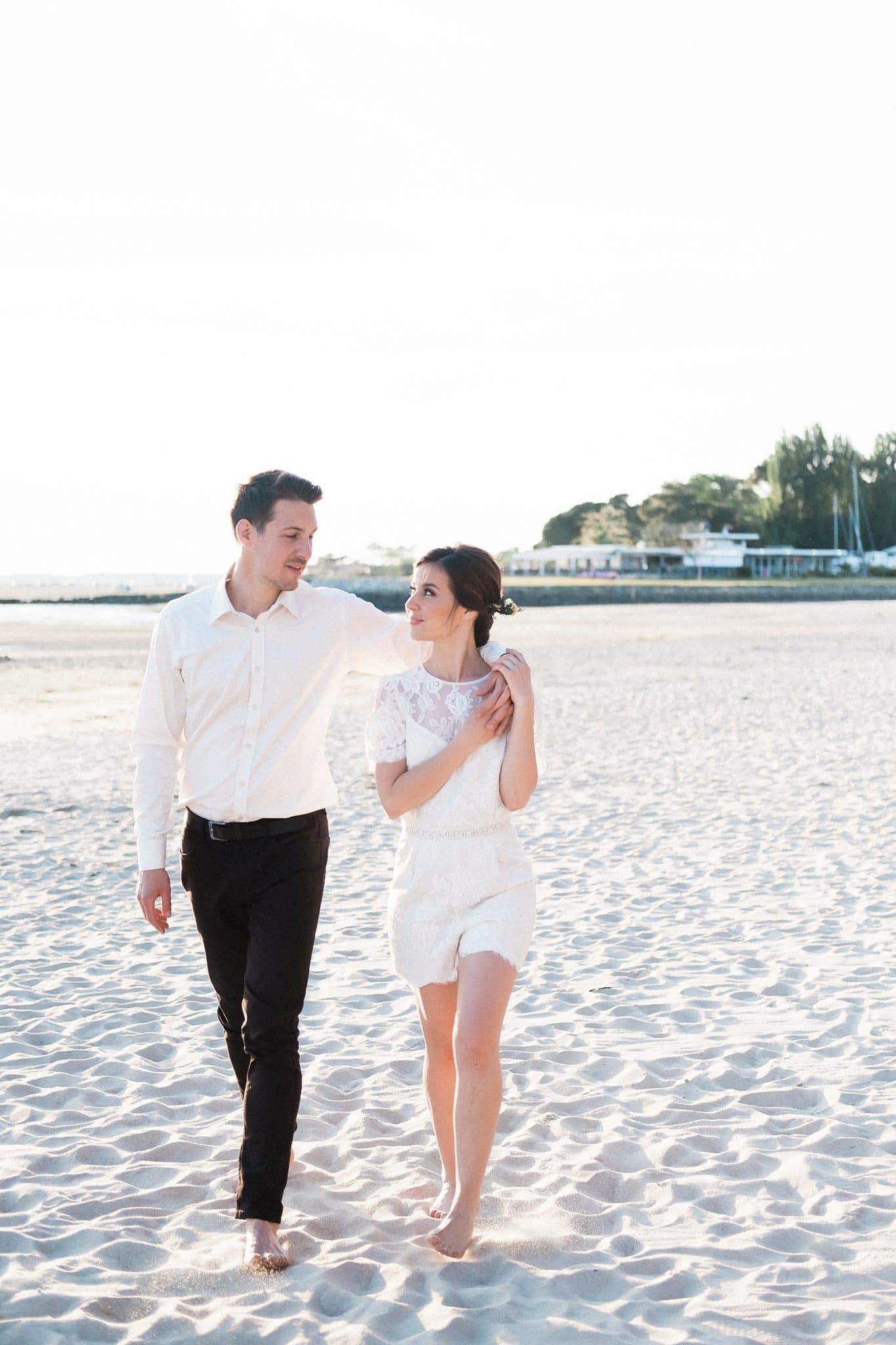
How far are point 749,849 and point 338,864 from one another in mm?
2646

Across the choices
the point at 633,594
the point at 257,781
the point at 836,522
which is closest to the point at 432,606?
the point at 257,781

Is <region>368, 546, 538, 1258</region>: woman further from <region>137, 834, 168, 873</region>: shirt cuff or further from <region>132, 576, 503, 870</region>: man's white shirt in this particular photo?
<region>137, 834, 168, 873</region>: shirt cuff

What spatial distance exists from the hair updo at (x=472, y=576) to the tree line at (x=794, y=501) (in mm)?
103673

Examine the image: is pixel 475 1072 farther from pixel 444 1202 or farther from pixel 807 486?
pixel 807 486

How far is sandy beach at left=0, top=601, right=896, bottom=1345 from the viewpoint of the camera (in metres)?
3.07

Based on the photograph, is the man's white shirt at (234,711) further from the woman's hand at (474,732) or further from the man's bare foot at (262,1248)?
the man's bare foot at (262,1248)

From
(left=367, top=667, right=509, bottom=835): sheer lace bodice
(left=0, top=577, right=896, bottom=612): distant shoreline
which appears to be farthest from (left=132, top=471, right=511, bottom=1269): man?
(left=0, top=577, right=896, bottom=612): distant shoreline

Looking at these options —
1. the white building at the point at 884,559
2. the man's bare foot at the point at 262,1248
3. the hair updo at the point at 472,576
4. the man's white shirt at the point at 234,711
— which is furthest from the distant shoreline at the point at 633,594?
the man's bare foot at the point at 262,1248

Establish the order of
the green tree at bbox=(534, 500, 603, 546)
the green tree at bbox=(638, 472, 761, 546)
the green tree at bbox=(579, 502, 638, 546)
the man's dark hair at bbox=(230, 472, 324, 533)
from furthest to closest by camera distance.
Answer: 1. the green tree at bbox=(534, 500, 603, 546)
2. the green tree at bbox=(579, 502, 638, 546)
3. the green tree at bbox=(638, 472, 761, 546)
4. the man's dark hair at bbox=(230, 472, 324, 533)

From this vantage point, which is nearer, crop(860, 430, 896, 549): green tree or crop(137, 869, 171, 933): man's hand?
crop(137, 869, 171, 933): man's hand

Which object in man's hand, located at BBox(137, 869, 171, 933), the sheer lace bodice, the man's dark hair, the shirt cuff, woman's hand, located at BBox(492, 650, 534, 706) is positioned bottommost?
man's hand, located at BBox(137, 869, 171, 933)

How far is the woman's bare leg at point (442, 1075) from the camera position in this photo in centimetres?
336

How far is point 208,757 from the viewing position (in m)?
3.42

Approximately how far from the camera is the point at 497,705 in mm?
3211
